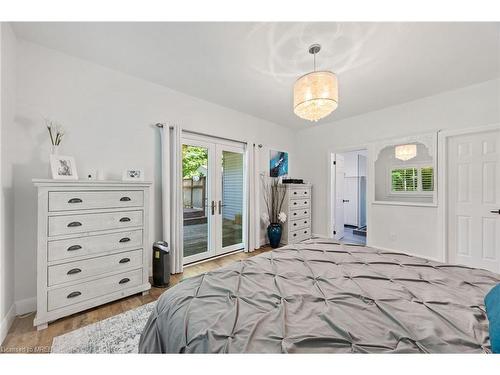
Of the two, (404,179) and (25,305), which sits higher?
(404,179)

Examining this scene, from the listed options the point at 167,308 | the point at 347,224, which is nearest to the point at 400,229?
the point at 347,224

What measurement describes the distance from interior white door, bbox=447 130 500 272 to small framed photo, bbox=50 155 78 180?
4872 millimetres

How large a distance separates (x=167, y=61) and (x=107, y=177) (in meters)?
1.50

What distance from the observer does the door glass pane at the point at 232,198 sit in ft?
12.2

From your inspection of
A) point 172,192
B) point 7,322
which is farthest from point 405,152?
point 7,322

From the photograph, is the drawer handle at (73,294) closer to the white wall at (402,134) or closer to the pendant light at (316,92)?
the pendant light at (316,92)

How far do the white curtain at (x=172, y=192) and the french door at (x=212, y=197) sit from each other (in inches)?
10.1

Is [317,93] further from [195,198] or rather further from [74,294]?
[74,294]

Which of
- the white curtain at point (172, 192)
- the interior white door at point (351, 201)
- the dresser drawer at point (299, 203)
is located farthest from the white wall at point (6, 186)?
the interior white door at point (351, 201)

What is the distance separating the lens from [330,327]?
0.87 metres

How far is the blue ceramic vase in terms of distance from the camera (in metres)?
4.01

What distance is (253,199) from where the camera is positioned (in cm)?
390

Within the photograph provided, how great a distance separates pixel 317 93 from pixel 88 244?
8.23ft
